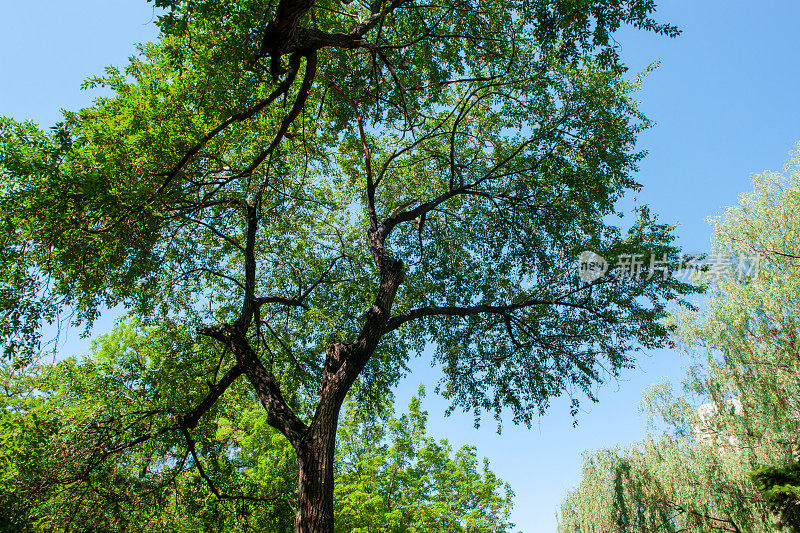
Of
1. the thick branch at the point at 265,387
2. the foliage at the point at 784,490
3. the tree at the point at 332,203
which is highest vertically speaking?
the tree at the point at 332,203

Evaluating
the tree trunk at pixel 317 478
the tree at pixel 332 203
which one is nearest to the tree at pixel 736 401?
the tree at pixel 332 203

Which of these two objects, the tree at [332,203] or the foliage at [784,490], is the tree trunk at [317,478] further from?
the foliage at [784,490]

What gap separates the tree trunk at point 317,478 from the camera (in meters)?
4.18

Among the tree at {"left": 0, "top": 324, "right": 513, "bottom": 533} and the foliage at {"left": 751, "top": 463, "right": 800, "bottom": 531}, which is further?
the foliage at {"left": 751, "top": 463, "right": 800, "bottom": 531}

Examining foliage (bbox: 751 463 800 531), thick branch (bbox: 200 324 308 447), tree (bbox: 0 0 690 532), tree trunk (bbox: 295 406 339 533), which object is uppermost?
tree (bbox: 0 0 690 532)

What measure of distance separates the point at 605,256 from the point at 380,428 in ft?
32.9

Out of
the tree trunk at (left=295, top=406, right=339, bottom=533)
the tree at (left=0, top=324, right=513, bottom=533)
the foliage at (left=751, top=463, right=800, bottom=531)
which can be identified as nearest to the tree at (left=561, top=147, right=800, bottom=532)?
the foliage at (left=751, top=463, right=800, bottom=531)

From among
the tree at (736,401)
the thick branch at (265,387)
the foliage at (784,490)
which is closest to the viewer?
the thick branch at (265,387)

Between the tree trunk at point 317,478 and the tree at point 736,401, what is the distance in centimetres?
1301

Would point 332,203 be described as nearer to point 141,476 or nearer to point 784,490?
point 141,476

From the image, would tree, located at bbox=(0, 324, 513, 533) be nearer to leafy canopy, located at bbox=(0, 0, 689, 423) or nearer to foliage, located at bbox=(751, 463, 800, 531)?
leafy canopy, located at bbox=(0, 0, 689, 423)

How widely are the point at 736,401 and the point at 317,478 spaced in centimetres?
1556

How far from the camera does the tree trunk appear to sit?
418cm

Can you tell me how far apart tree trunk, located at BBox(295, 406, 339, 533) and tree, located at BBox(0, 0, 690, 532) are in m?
0.02
